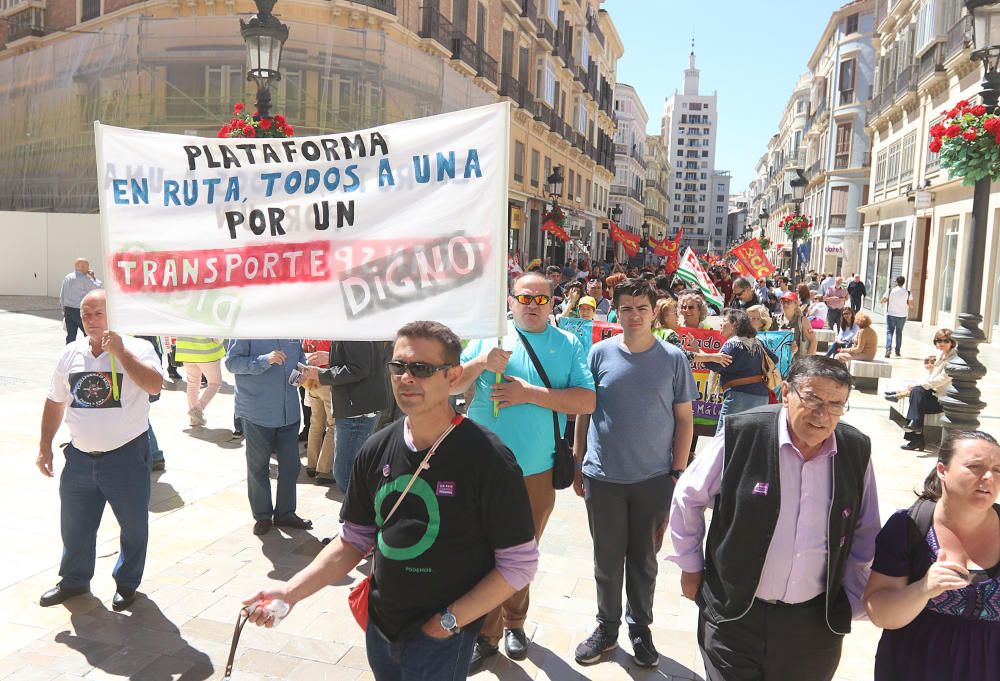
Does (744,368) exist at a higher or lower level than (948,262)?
lower

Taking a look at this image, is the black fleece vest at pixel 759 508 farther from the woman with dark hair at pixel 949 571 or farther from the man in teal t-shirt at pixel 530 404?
the man in teal t-shirt at pixel 530 404

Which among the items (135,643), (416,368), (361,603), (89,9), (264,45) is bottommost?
(135,643)

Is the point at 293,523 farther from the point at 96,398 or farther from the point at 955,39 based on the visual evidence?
the point at 955,39

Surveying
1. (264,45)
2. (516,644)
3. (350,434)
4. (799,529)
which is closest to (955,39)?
Answer: (264,45)

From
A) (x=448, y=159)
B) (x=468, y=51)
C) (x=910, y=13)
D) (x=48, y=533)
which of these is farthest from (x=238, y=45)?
(x=910, y=13)

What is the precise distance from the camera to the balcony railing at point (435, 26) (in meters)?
21.8

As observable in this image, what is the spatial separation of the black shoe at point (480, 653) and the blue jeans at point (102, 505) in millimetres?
2020

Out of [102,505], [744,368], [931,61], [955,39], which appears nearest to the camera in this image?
[102,505]

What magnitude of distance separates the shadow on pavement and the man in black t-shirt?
1786 mm

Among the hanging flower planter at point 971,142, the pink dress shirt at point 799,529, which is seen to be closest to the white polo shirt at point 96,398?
the pink dress shirt at point 799,529

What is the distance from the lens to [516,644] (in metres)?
3.96

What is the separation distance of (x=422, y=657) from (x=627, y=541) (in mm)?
1882

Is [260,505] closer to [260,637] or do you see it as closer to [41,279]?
[260,637]

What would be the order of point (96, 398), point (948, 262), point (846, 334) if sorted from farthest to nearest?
1. point (948, 262)
2. point (846, 334)
3. point (96, 398)
